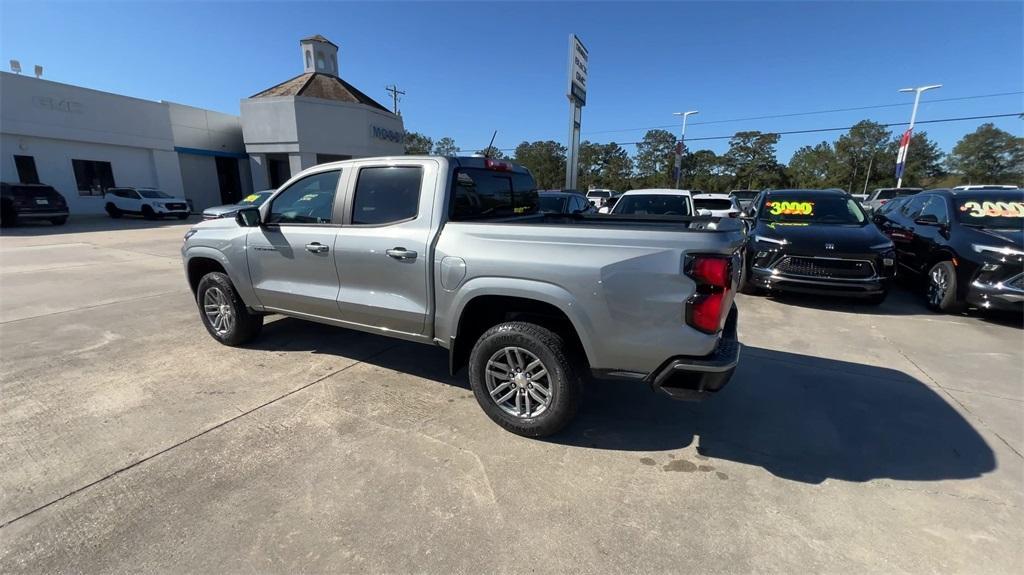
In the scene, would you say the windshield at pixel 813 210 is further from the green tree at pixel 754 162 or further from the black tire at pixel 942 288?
the green tree at pixel 754 162

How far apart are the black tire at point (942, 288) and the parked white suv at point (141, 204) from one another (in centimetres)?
2775

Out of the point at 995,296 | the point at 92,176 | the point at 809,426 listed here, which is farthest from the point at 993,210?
the point at 92,176

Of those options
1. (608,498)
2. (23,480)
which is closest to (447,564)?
(608,498)

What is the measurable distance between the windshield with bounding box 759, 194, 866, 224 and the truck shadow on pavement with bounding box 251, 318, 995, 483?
144 inches

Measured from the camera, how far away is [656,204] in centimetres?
902

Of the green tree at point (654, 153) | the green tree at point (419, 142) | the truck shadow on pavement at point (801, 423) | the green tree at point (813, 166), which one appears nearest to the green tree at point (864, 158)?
the green tree at point (813, 166)

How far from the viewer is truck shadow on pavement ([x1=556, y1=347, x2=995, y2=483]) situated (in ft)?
9.05

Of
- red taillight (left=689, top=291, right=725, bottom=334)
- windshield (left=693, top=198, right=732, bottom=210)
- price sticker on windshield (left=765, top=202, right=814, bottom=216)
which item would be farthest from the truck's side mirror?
windshield (left=693, top=198, right=732, bottom=210)

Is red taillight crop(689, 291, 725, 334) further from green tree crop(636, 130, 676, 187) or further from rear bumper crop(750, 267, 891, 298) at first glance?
green tree crop(636, 130, 676, 187)

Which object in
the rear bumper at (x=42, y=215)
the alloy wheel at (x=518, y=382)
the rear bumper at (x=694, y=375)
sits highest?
the rear bumper at (x=42, y=215)

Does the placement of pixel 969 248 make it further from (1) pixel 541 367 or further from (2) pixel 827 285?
(1) pixel 541 367

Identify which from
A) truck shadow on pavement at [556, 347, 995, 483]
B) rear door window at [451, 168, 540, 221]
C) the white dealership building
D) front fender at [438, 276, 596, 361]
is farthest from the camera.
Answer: the white dealership building

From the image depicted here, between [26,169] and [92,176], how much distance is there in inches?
102

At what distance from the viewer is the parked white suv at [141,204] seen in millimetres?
21672
